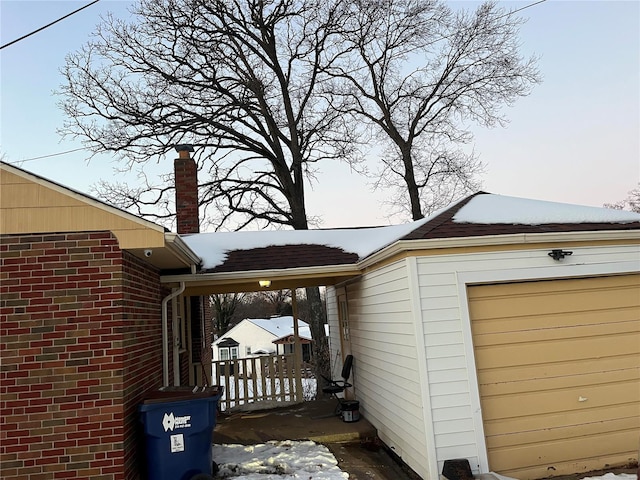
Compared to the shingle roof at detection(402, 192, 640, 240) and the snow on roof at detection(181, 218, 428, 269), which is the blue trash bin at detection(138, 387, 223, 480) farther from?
the snow on roof at detection(181, 218, 428, 269)

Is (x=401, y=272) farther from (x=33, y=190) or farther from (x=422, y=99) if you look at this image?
(x=422, y=99)

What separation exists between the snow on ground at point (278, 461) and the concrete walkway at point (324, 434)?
0.68ft

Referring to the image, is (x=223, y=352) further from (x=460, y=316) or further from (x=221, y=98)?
(x=460, y=316)

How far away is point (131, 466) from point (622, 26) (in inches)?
355

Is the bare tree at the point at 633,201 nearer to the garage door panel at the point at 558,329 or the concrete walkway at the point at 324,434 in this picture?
the garage door panel at the point at 558,329

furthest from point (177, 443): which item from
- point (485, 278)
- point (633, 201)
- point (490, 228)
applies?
point (633, 201)

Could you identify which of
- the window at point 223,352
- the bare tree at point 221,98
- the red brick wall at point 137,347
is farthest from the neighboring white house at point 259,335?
the red brick wall at point 137,347

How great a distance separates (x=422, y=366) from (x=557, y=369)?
1.62 meters

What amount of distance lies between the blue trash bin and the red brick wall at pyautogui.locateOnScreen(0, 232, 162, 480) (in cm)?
20

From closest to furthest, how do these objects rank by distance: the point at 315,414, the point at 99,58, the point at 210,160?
the point at 315,414 → the point at 99,58 → the point at 210,160

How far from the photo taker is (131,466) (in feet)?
13.3

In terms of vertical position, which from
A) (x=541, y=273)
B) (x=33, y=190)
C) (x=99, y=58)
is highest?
(x=99, y=58)

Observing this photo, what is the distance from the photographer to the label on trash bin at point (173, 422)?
4.18 meters

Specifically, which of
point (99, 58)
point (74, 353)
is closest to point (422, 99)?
point (99, 58)
